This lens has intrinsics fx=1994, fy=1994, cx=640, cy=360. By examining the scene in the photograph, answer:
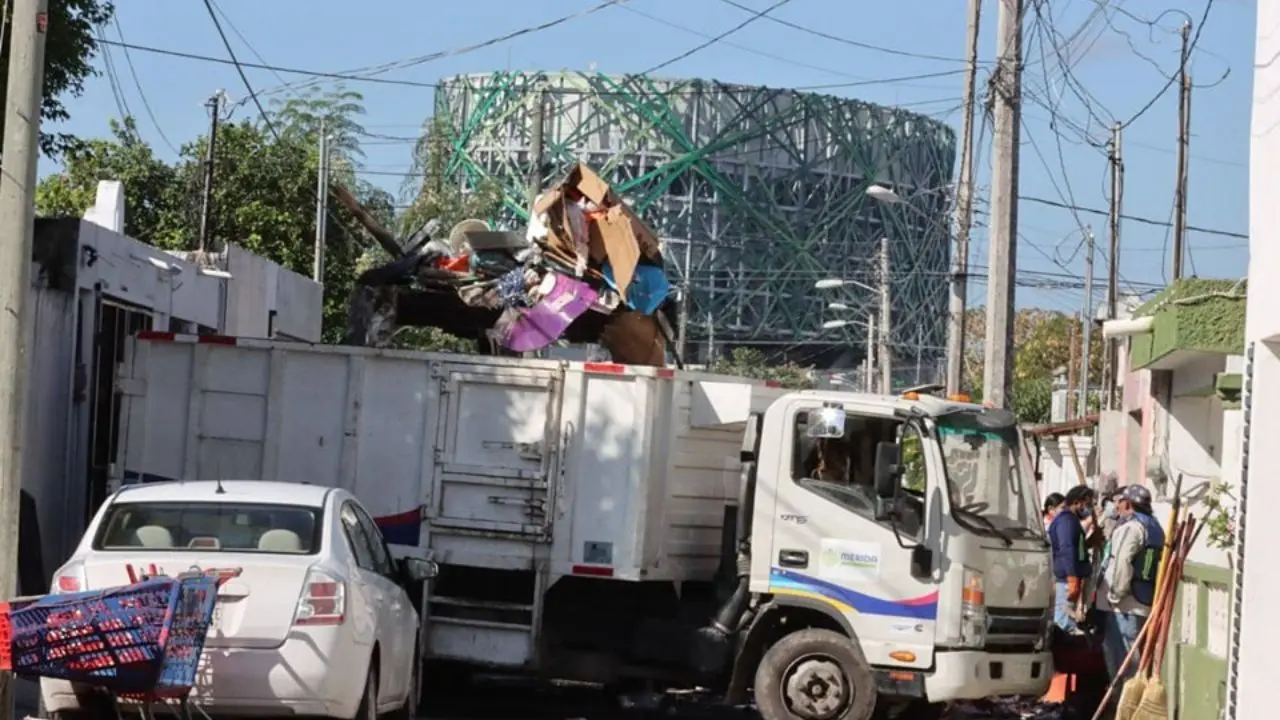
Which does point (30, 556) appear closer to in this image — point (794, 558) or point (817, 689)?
point (794, 558)

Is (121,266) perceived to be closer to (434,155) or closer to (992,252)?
(992,252)

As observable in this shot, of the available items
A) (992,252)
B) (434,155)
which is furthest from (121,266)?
(434,155)

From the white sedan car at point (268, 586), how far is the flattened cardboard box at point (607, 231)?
4580mm

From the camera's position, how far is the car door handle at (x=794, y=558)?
14.4 m

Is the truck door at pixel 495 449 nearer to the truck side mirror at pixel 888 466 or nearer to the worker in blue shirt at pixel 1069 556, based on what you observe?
the truck side mirror at pixel 888 466

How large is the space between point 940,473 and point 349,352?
4.87m

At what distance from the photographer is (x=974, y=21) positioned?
1054 inches

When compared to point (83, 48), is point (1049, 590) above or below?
below

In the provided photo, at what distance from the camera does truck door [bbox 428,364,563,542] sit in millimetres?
15320

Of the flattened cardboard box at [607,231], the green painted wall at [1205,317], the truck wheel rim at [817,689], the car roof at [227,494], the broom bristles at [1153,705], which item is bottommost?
the truck wheel rim at [817,689]

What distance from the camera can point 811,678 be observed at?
14445 millimetres

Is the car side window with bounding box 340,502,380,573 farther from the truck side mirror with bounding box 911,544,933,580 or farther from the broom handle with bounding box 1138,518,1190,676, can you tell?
the broom handle with bounding box 1138,518,1190,676

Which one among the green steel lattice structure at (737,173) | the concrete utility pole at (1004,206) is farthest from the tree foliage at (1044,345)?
the concrete utility pole at (1004,206)

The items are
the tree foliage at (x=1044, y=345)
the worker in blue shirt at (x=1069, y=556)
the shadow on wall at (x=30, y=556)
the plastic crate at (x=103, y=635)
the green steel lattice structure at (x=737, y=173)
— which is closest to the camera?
the plastic crate at (x=103, y=635)
